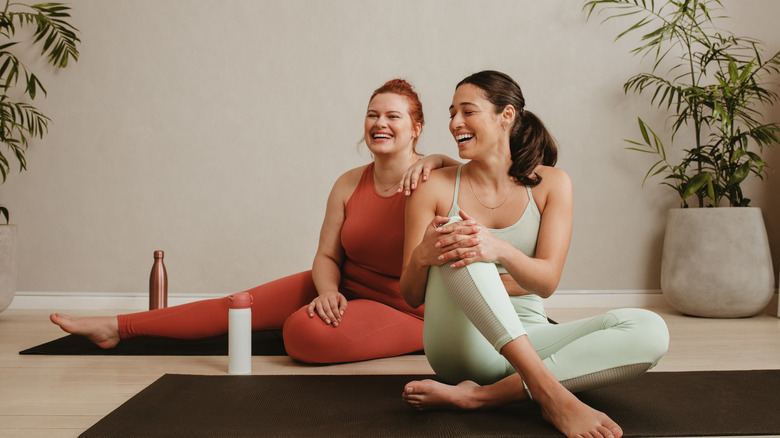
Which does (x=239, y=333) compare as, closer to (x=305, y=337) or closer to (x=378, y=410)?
(x=305, y=337)

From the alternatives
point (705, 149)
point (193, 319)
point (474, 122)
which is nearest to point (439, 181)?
point (474, 122)

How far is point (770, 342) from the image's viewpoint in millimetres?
2383

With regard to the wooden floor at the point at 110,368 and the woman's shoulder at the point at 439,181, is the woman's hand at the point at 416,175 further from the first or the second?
the wooden floor at the point at 110,368

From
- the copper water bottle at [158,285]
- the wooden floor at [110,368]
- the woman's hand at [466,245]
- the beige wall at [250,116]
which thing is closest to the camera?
the woman's hand at [466,245]

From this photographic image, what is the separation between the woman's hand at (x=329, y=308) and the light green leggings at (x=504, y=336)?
0.50 metres

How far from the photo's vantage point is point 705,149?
3.41m

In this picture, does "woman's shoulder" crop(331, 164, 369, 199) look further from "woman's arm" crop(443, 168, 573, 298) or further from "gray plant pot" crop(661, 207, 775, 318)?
"gray plant pot" crop(661, 207, 775, 318)

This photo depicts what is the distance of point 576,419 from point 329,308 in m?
0.92

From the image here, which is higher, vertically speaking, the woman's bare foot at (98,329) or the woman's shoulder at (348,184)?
the woman's shoulder at (348,184)

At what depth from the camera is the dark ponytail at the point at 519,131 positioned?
1582 mm

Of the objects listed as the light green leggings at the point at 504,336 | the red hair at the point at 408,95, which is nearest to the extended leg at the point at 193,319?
the red hair at the point at 408,95

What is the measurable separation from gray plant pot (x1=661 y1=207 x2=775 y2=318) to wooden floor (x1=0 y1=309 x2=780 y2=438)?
207 millimetres

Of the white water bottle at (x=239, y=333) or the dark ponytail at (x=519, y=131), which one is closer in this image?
the dark ponytail at (x=519, y=131)

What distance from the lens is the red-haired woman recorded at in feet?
6.41
